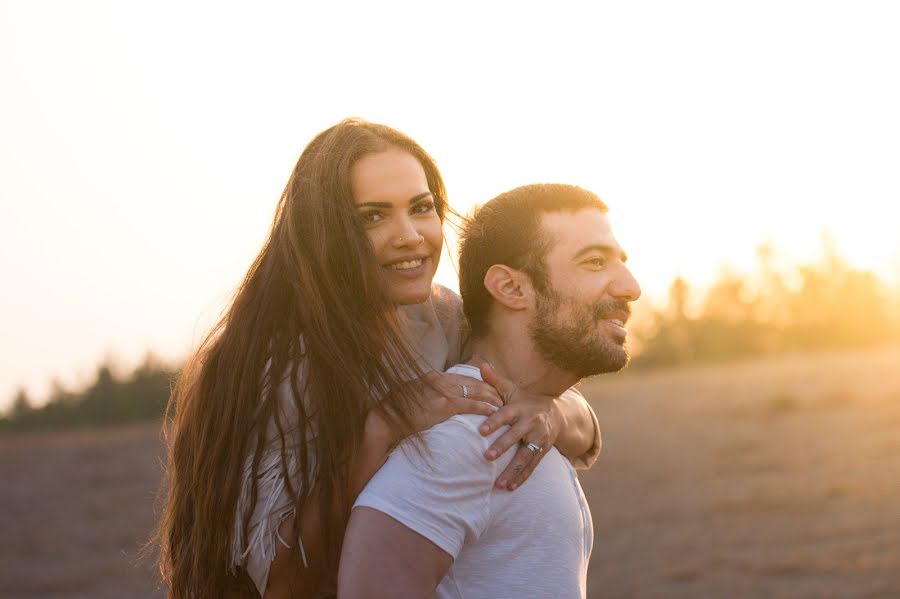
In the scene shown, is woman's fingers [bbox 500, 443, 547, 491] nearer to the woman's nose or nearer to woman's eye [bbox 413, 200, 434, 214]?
the woman's nose

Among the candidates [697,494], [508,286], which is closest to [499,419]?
[508,286]

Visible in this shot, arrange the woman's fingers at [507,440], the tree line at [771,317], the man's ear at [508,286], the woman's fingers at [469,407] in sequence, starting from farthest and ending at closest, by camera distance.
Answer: the tree line at [771,317], the man's ear at [508,286], the woman's fingers at [469,407], the woman's fingers at [507,440]

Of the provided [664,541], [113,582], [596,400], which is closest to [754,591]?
[664,541]

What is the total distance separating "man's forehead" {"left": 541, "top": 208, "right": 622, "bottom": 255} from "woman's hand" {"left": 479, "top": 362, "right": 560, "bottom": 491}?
16.2 inches

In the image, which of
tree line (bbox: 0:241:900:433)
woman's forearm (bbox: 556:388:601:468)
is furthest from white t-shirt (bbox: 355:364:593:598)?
tree line (bbox: 0:241:900:433)

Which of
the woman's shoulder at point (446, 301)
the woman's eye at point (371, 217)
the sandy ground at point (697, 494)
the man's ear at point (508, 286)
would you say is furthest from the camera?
the sandy ground at point (697, 494)

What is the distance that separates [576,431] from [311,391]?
993 millimetres

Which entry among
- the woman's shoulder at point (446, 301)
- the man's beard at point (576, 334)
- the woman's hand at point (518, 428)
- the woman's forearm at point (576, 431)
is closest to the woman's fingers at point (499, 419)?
the woman's hand at point (518, 428)

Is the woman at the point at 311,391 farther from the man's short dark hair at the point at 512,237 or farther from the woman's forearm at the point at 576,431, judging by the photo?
the man's short dark hair at the point at 512,237

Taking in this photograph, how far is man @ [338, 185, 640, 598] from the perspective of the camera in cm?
269

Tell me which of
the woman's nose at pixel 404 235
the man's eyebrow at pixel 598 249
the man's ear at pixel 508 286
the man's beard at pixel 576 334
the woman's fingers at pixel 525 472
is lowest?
the woman's fingers at pixel 525 472

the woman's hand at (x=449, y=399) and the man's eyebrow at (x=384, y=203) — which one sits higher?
the man's eyebrow at (x=384, y=203)

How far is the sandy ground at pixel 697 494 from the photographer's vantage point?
11562mm

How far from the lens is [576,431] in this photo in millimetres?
3635
